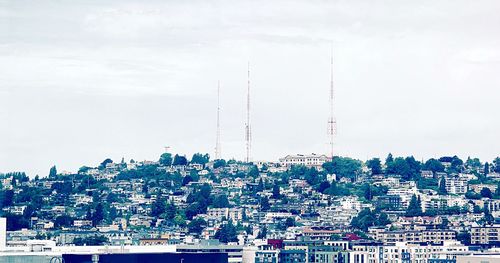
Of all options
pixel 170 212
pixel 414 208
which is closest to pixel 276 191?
pixel 170 212

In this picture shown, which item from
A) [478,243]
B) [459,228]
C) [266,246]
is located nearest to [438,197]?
[459,228]

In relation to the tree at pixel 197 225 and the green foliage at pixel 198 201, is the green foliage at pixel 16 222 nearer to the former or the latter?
the tree at pixel 197 225

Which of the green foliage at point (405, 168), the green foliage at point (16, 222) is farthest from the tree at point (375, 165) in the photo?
the green foliage at point (16, 222)

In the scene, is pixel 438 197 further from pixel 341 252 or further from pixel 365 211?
pixel 341 252

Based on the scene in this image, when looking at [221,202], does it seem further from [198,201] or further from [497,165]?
[497,165]

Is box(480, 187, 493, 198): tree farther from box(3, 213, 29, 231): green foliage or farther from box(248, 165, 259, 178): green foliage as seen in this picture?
box(3, 213, 29, 231): green foliage

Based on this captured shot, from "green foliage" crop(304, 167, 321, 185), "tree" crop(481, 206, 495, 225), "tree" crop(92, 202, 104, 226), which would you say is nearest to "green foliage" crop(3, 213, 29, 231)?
"tree" crop(92, 202, 104, 226)
